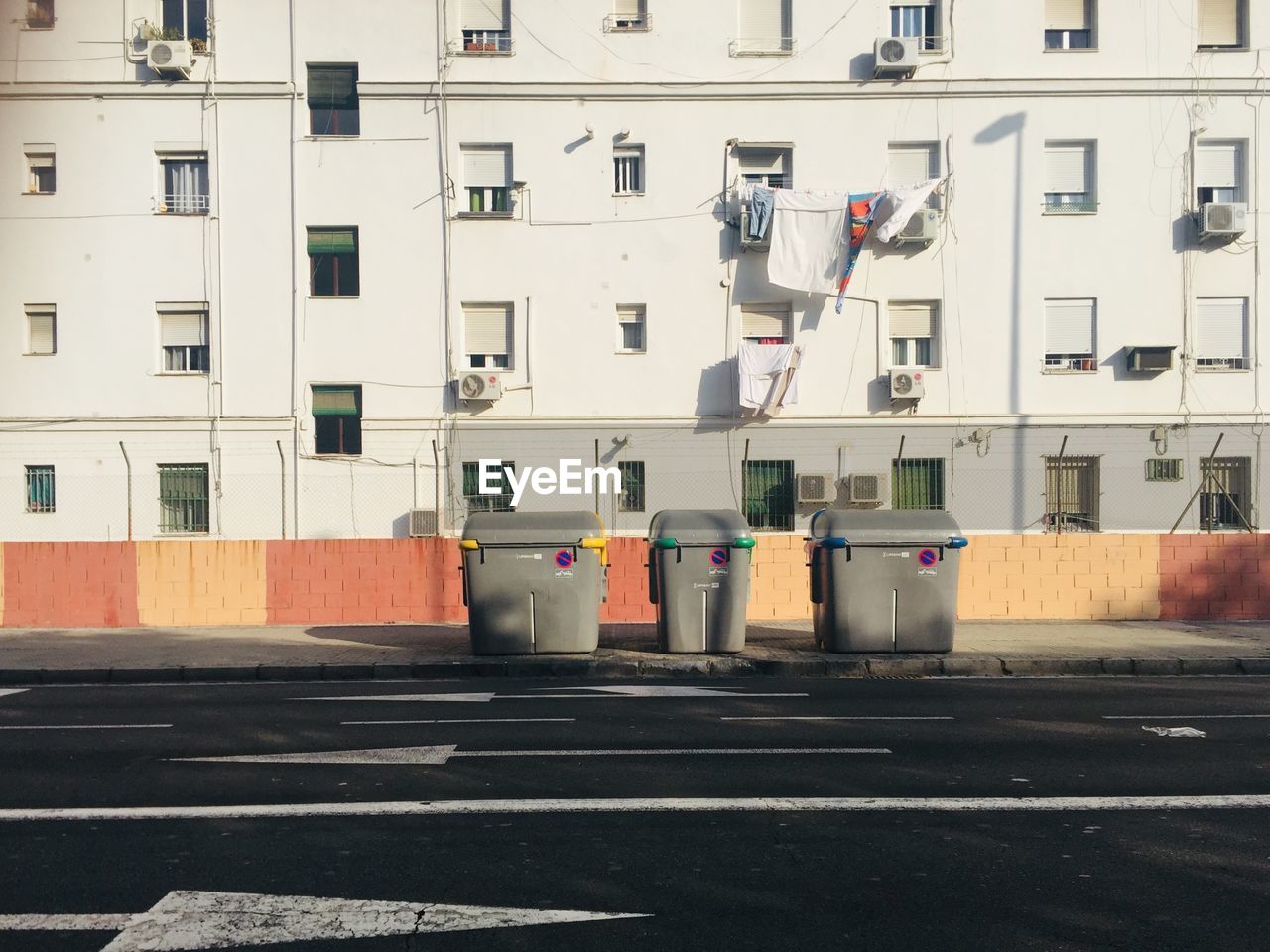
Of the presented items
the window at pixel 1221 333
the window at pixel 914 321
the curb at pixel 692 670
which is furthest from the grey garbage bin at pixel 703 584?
the window at pixel 1221 333

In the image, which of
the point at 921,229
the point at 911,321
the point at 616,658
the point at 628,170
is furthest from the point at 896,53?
the point at 616,658

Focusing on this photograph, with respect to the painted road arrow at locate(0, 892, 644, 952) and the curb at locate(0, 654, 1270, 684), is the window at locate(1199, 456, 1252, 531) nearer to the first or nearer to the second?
the curb at locate(0, 654, 1270, 684)

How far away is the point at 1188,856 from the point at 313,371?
20120mm

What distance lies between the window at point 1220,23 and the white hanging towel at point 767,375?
11.1 m

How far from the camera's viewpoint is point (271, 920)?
4.23 m

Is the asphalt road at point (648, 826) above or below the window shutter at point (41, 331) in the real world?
below

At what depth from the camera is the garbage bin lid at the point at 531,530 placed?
12.3 m

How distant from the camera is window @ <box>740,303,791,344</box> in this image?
22516 mm

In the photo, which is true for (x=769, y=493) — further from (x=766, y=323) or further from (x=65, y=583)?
(x=65, y=583)

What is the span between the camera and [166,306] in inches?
884

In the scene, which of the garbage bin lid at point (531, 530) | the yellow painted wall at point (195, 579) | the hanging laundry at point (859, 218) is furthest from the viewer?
the hanging laundry at point (859, 218)

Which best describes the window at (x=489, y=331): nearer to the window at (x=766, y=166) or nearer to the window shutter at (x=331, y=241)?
the window shutter at (x=331, y=241)

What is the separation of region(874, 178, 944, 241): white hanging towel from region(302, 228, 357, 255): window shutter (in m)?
11.1

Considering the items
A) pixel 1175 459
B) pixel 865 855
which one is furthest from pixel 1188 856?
pixel 1175 459
